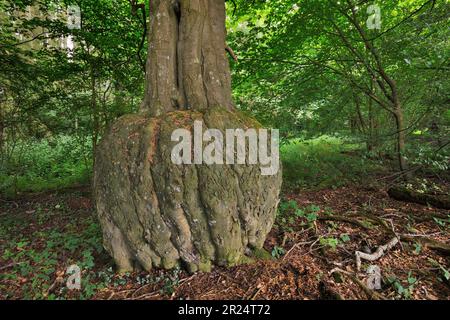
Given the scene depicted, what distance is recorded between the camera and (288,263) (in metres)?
2.54

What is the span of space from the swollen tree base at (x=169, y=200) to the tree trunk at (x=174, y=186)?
0.01 meters

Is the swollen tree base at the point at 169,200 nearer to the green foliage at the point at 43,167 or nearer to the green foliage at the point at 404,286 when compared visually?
the green foliage at the point at 404,286

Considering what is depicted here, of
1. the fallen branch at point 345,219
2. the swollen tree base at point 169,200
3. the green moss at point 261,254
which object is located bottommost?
the green moss at point 261,254

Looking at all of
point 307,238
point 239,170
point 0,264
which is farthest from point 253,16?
point 0,264

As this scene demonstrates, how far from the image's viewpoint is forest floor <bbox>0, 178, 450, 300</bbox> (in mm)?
2232

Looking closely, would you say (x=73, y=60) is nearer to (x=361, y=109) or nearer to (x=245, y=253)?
(x=245, y=253)

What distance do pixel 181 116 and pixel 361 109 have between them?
594cm

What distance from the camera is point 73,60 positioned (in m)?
5.07

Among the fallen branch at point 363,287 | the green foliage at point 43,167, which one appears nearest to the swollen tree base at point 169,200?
the fallen branch at point 363,287

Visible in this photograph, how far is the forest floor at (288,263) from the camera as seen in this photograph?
2.23 m

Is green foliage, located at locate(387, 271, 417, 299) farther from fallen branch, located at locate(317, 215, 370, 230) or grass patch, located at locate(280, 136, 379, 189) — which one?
grass patch, located at locate(280, 136, 379, 189)

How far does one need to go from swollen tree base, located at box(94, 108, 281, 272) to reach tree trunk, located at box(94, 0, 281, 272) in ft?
0.03

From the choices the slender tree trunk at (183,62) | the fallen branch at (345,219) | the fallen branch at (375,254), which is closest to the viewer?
the fallen branch at (375,254)

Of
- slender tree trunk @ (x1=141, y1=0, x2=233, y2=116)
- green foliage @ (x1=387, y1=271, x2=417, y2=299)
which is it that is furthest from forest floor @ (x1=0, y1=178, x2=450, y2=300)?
Result: slender tree trunk @ (x1=141, y1=0, x2=233, y2=116)
